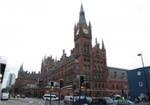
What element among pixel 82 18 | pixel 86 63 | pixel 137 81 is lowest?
pixel 137 81

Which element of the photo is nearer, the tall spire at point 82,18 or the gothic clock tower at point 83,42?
the gothic clock tower at point 83,42

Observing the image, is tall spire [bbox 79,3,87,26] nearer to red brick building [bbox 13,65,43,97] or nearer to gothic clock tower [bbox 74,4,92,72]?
gothic clock tower [bbox 74,4,92,72]

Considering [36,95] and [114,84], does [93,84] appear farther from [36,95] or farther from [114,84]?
[36,95]

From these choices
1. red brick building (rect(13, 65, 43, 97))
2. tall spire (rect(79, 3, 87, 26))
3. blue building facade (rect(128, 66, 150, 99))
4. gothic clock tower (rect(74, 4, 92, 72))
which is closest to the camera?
blue building facade (rect(128, 66, 150, 99))

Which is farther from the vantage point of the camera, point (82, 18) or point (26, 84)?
point (26, 84)

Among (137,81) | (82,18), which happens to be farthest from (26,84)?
(137,81)

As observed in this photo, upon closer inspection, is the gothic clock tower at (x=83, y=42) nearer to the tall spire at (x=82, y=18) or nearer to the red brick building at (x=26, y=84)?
the tall spire at (x=82, y=18)

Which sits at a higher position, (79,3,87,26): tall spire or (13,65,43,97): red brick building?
(79,3,87,26): tall spire

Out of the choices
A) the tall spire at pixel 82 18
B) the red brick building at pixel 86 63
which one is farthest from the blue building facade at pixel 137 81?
the tall spire at pixel 82 18

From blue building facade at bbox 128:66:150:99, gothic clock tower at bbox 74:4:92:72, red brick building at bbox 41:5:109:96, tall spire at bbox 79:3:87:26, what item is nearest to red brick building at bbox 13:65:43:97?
red brick building at bbox 41:5:109:96

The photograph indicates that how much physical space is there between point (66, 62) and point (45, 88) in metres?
24.5

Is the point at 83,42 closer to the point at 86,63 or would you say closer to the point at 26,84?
the point at 86,63

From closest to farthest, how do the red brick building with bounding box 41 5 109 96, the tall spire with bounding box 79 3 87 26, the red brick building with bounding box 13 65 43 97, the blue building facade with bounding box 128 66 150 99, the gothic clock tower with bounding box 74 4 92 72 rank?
1. the blue building facade with bounding box 128 66 150 99
2. the red brick building with bounding box 41 5 109 96
3. the gothic clock tower with bounding box 74 4 92 72
4. the tall spire with bounding box 79 3 87 26
5. the red brick building with bounding box 13 65 43 97

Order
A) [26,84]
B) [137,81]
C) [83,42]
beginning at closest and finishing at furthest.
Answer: [137,81] < [83,42] < [26,84]
